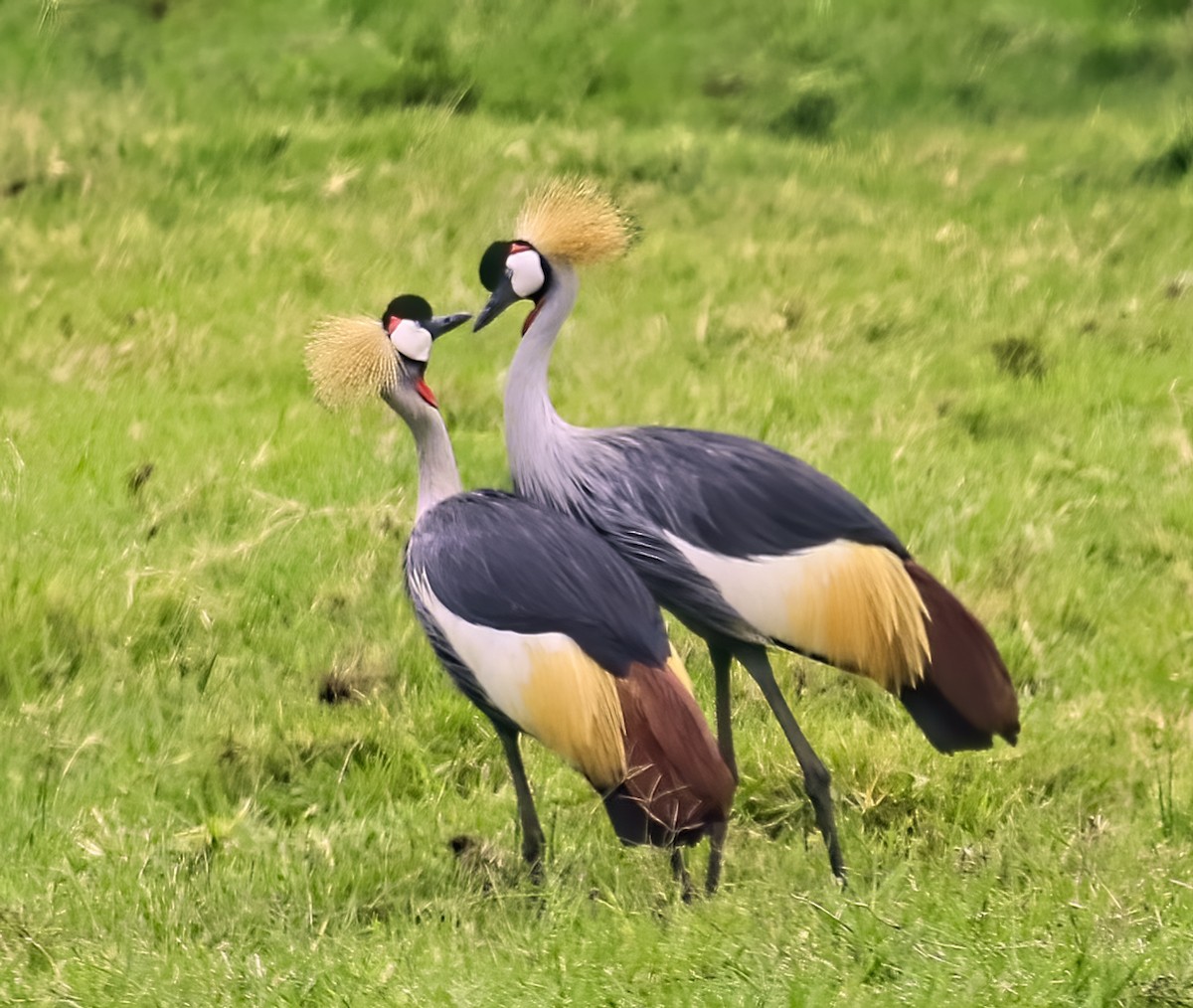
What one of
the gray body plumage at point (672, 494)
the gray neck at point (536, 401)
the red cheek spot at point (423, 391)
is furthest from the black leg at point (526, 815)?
the red cheek spot at point (423, 391)

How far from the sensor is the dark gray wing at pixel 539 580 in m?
4.31

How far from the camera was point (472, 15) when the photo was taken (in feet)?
42.9

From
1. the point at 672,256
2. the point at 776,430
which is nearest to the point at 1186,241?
the point at 672,256

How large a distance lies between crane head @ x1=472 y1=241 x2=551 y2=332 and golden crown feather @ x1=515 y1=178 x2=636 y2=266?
0.03 metres

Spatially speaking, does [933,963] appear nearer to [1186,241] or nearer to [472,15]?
[1186,241]

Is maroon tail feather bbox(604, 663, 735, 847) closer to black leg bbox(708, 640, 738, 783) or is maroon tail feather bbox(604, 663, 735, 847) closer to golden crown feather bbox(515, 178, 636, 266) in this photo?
black leg bbox(708, 640, 738, 783)

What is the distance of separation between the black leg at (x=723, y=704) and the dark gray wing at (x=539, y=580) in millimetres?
424

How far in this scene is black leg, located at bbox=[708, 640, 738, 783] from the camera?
4770 mm

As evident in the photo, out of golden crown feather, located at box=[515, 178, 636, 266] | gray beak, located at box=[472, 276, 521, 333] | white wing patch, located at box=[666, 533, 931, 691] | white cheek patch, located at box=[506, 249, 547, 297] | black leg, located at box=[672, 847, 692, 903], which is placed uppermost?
golden crown feather, located at box=[515, 178, 636, 266]

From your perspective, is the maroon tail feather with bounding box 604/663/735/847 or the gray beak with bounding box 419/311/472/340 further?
the gray beak with bounding box 419/311/472/340

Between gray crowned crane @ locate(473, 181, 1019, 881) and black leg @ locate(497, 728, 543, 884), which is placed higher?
gray crowned crane @ locate(473, 181, 1019, 881)

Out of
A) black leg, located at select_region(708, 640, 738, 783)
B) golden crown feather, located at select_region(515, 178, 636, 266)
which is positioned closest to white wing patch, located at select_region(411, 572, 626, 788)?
black leg, located at select_region(708, 640, 738, 783)

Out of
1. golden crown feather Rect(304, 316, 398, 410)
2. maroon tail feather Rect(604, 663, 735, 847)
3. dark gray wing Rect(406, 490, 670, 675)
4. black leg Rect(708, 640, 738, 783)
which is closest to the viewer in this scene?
maroon tail feather Rect(604, 663, 735, 847)

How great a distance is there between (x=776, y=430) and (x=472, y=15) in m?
6.25
